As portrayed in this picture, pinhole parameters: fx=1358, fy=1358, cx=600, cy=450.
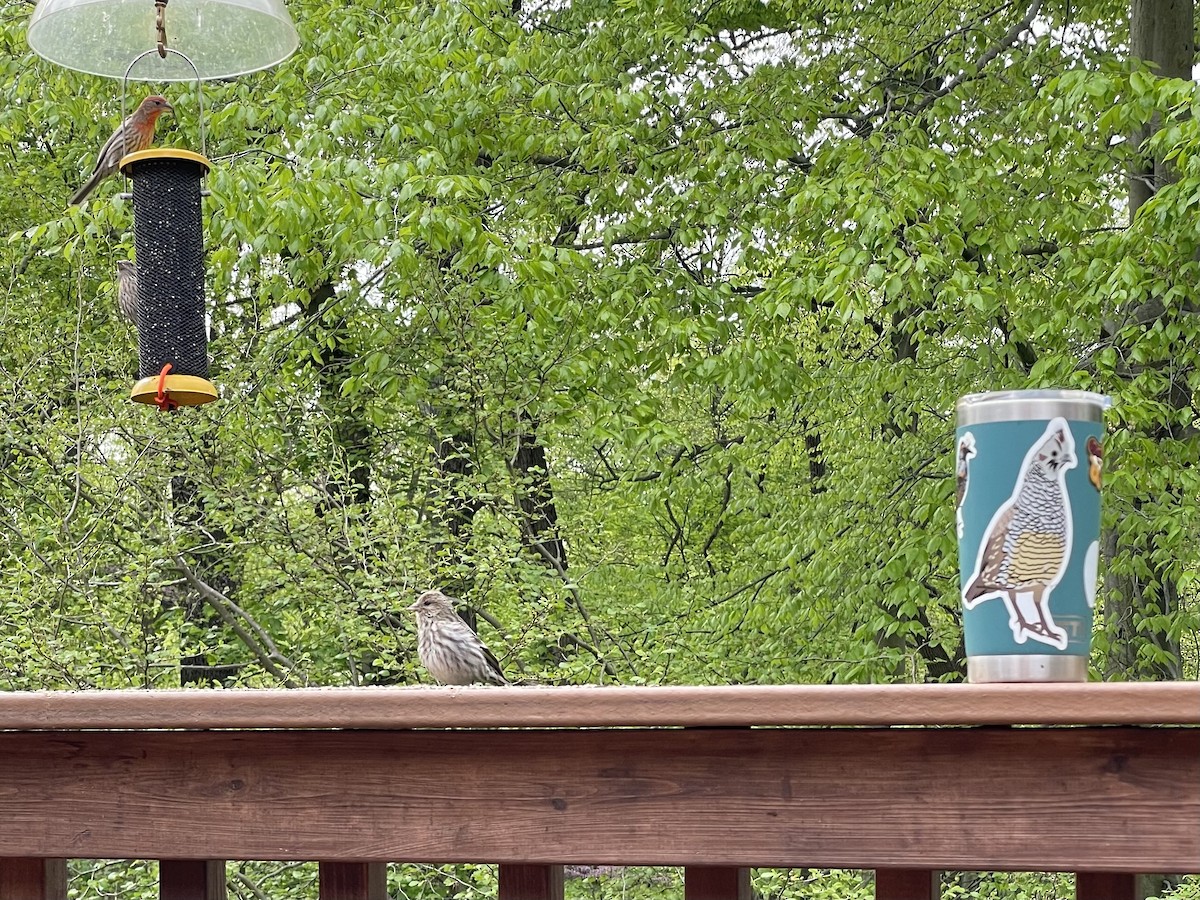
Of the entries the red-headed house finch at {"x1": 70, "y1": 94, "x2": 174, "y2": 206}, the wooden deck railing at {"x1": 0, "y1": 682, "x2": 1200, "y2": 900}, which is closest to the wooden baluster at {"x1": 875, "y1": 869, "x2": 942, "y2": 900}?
the wooden deck railing at {"x1": 0, "y1": 682, "x2": 1200, "y2": 900}

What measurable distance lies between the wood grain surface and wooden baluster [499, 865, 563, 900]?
5 centimetres

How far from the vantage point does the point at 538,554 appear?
5.71 meters

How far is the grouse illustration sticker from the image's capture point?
988 millimetres

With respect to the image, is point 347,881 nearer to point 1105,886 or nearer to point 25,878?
point 25,878

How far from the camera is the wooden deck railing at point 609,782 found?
3.07 feet

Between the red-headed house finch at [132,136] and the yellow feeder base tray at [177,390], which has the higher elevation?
the red-headed house finch at [132,136]

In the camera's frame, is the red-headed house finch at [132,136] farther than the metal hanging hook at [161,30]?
Yes

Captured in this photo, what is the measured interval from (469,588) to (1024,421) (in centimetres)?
463

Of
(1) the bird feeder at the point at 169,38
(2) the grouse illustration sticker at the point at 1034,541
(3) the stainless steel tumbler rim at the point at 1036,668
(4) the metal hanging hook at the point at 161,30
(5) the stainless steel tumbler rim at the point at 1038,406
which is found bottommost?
(3) the stainless steel tumbler rim at the point at 1036,668

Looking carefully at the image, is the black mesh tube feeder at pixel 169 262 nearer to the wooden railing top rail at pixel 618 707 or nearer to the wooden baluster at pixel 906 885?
the wooden railing top rail at pixel 618 707

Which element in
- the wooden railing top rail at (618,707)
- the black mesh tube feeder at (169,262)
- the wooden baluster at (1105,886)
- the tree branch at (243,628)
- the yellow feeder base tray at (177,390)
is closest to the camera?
the wooden railing top rail at (618,707)

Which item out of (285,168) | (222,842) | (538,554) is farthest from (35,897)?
(538,554)

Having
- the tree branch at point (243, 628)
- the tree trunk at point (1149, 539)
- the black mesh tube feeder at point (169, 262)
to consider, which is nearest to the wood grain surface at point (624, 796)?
the black mesh tube feeder at point (169, 262)

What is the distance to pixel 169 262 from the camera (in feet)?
8.45
